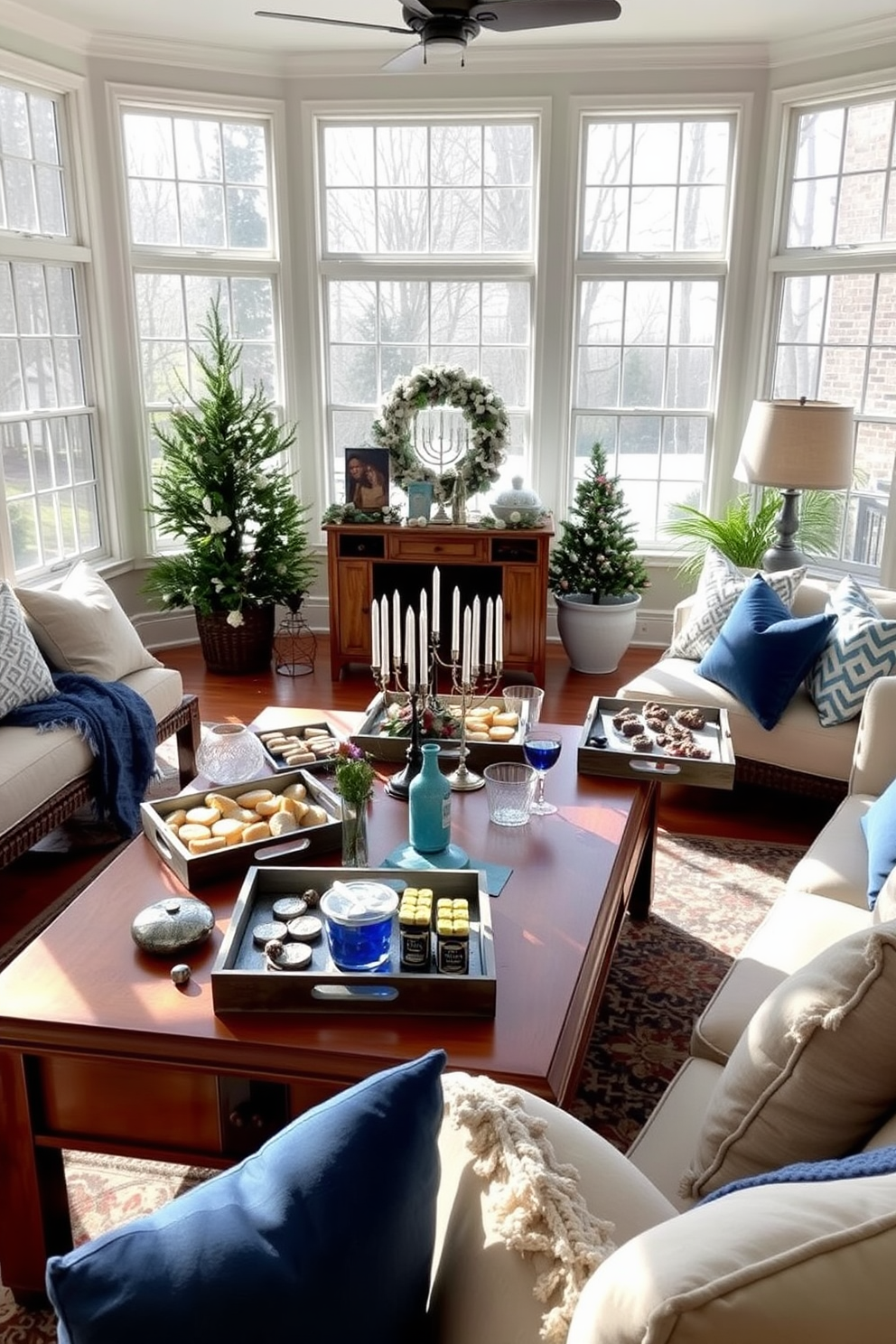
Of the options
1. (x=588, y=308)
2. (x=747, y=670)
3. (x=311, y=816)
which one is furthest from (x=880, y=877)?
(x=588, y=308)

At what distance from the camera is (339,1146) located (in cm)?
103

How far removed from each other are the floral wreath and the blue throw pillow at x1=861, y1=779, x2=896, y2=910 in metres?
3.43

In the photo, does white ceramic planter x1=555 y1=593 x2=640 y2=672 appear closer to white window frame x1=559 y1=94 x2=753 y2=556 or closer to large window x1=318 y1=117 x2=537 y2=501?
white window frame x1=559 y1=94 x2=753 y2=556

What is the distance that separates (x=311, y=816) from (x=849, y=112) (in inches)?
190

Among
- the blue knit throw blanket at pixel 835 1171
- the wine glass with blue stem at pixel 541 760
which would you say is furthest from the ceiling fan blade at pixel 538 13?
the blue knit throw blanket at pixel 835 1171

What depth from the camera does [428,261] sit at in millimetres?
5941

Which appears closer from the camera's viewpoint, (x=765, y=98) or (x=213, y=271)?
(x=765, y=98)

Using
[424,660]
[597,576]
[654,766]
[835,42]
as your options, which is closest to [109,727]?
[424,660]

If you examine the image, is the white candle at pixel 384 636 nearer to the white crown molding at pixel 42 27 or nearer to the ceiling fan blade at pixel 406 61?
the ceiling fan blade at pixel 406 61

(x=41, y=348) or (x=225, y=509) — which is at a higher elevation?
(x=41, y=348)

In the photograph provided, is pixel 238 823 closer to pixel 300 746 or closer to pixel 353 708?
pixel 300 746

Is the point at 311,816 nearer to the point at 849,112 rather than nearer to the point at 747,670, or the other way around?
the point at 747,670

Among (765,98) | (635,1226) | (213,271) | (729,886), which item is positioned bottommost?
(729,886)

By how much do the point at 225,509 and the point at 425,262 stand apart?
1.86m
